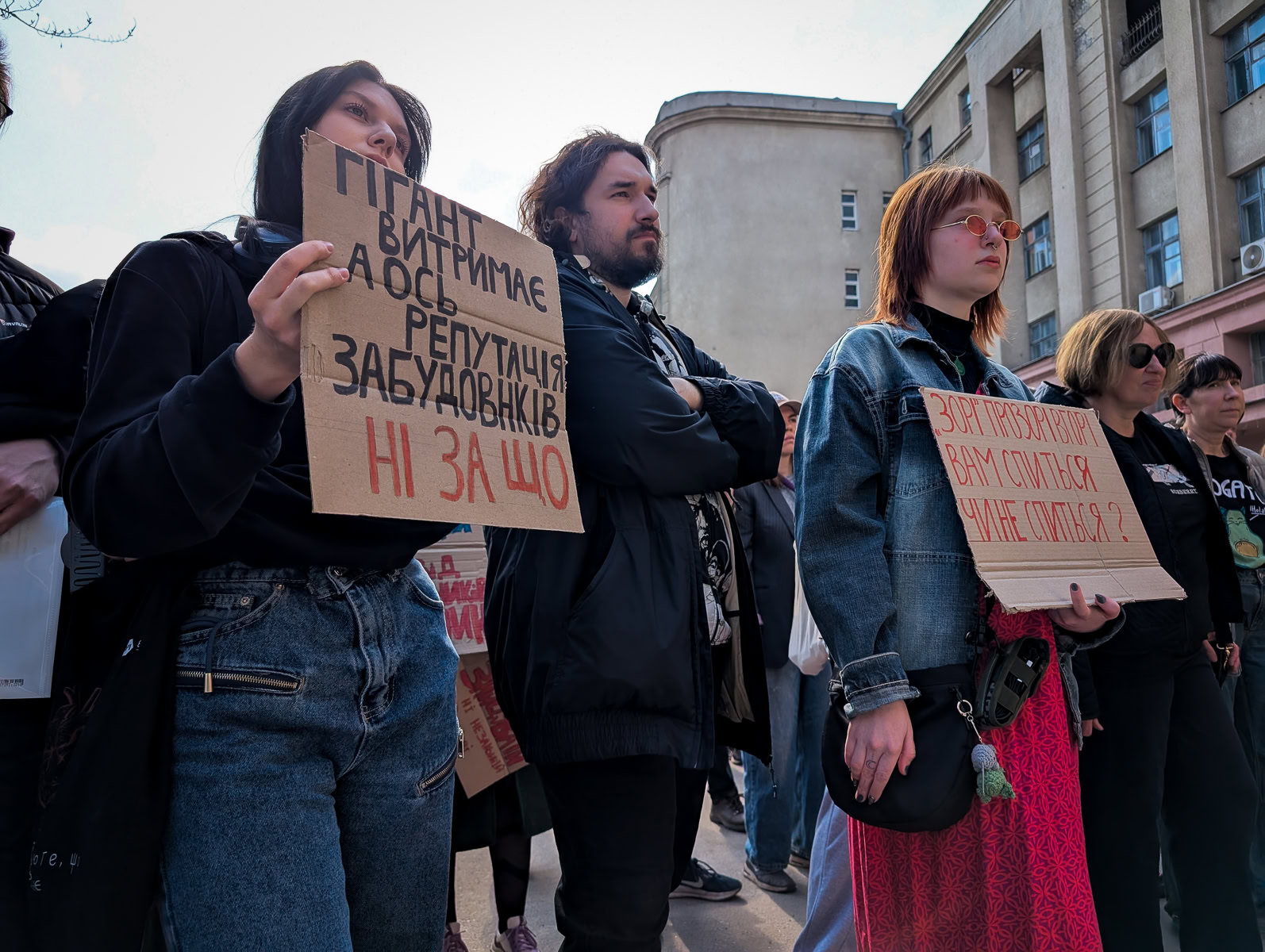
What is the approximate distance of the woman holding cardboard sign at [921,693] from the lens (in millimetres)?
1774

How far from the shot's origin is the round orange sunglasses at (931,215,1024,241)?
7.36 feet

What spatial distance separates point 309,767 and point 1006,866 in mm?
1372

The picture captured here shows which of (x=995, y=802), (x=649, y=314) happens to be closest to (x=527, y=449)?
(x=649, y=314)

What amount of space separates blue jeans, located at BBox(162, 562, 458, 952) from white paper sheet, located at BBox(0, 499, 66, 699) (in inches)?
15.9

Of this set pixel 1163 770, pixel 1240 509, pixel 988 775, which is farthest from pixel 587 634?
pixel 1240 509

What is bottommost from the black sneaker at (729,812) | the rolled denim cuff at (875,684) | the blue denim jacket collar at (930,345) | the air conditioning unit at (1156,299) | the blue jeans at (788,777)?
the black sneaker at (729,812)

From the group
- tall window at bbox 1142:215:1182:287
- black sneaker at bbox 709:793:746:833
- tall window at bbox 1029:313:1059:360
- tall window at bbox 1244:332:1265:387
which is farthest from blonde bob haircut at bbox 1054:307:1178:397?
tall window at bbox 1029:313:1059:360

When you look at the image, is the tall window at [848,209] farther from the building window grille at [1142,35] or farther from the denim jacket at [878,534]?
the denim jacket at [878,534]

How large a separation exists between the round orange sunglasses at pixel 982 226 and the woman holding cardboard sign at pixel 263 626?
156 centimetres

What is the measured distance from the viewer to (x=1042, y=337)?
69.9 feet

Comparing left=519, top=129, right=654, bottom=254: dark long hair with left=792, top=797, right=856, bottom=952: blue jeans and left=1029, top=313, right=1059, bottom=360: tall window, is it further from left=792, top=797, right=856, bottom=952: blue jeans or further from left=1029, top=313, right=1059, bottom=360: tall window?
left=1029, top=313, right=1059, bottom=360: tall window

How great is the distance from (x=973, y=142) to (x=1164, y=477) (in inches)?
889

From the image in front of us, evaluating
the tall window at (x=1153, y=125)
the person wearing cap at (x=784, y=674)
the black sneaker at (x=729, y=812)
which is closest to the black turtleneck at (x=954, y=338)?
the person wearing cap at (x=784, y=674)

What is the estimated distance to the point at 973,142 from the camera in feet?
75.2
